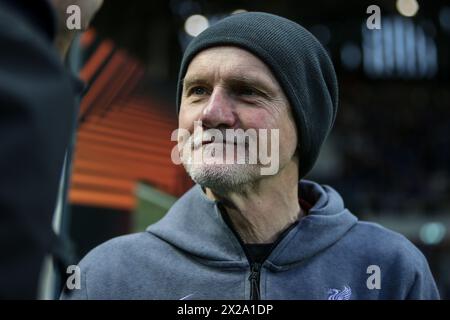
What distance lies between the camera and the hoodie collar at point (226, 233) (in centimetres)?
121

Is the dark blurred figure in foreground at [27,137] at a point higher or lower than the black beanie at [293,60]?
lower

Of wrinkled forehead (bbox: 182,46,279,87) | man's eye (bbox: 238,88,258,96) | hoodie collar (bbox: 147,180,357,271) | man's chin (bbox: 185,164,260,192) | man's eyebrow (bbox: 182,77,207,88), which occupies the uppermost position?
wrinkled forehead (bbox: 182,46,279,87)

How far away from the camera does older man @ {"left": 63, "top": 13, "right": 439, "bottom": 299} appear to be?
1.17 m

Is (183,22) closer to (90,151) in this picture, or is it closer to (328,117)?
(90,151)

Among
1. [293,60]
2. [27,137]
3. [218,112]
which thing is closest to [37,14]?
[27,137]

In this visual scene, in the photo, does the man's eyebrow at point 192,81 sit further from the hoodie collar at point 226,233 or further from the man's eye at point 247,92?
the hoodie collar at point 226,233

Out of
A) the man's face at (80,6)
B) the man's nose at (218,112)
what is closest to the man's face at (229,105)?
the man's nose at (218,112)

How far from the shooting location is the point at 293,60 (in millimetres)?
1214

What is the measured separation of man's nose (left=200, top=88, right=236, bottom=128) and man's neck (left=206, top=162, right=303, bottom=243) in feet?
0.53

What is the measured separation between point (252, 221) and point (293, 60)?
14.7 inches

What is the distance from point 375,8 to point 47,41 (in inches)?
41.3

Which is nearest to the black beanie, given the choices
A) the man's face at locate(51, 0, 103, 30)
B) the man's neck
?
the man's neck

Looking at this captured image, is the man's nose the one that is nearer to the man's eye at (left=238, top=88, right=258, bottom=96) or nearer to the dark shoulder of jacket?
the man's eye at (left=238, top=88, right=258, bottom=96)

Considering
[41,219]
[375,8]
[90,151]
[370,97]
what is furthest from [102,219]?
[370,97]
